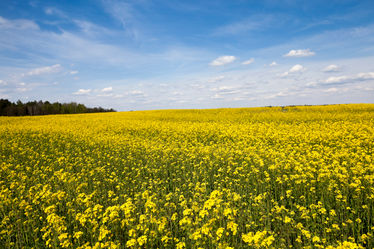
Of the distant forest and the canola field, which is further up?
the distant forest

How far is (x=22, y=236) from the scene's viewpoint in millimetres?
5262

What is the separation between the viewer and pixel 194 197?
5.97 m

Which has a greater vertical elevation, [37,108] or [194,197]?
[37,108]

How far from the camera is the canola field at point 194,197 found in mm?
4273

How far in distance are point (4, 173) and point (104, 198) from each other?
272 inches

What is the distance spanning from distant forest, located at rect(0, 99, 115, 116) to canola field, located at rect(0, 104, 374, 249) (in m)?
84.4

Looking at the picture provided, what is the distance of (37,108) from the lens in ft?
277

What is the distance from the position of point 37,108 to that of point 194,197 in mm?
101741

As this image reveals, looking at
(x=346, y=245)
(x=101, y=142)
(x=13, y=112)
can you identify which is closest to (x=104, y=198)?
(x=346, y=245)

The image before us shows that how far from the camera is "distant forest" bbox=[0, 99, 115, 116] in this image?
255ft

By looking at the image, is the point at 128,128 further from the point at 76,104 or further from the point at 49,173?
the point at 76,104

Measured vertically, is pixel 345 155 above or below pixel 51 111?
below

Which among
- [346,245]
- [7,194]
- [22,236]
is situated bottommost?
[22,236]

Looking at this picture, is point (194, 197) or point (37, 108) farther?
point (37, 108)
